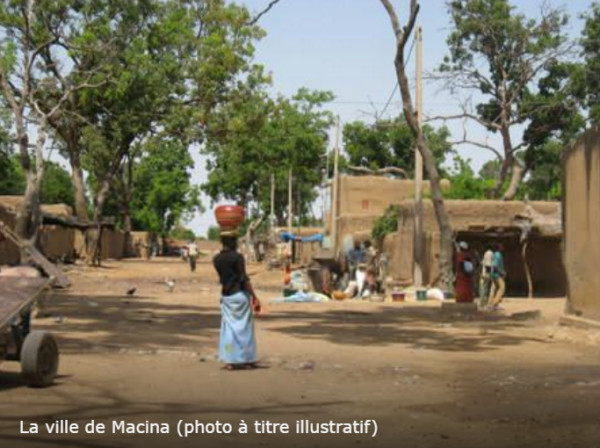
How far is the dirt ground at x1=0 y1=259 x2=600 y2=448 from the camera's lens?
728 centimetres

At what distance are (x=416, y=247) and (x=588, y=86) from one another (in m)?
14.5

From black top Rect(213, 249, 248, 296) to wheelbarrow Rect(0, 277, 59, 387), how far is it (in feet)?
7.16

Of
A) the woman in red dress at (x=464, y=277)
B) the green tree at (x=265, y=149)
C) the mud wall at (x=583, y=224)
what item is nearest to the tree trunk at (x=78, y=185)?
the green tree at (x=265, y=149)

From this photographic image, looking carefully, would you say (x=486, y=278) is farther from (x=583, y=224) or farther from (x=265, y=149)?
(x=265, y=149)

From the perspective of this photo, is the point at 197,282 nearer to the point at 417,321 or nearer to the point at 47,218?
the point at 47,218

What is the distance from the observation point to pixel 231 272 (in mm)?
11211

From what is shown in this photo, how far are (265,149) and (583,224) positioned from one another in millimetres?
46207

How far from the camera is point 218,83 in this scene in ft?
142

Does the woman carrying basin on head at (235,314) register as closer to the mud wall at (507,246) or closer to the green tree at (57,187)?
the mud wall at (507,246)

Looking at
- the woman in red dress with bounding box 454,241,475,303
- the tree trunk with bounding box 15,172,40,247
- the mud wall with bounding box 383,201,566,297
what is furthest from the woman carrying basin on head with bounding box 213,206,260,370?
the mud wall with bounding box 383,201,566,297

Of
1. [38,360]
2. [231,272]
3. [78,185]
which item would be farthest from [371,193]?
[38,360]

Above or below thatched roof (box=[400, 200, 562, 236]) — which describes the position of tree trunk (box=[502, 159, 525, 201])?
above

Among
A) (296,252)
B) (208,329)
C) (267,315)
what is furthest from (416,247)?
(296,252)

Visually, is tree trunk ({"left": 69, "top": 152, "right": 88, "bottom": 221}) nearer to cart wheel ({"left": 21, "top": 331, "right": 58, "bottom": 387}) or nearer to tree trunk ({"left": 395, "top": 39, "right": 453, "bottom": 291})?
tree trunk ({"left": 395, "top": 39, "right": 453, "bottom": 291})
